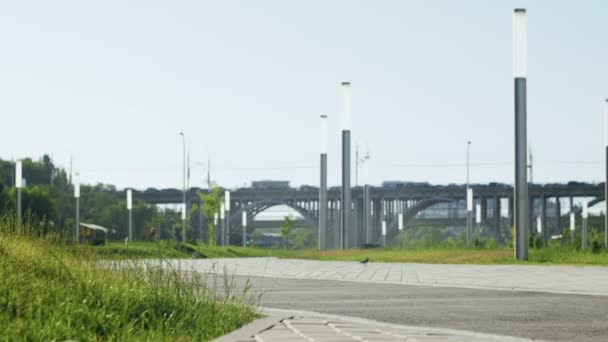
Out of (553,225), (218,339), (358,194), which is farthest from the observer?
(553,225)

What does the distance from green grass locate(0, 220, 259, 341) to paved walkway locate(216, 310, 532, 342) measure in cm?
33

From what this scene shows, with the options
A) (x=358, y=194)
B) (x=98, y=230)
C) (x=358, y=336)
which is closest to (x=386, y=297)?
(x=358, y=336)

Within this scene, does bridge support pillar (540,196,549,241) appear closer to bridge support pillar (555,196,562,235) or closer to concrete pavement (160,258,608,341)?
bridge support pillar (555,196,562,235)

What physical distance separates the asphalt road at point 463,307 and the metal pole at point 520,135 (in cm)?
659

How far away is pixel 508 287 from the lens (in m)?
13.2

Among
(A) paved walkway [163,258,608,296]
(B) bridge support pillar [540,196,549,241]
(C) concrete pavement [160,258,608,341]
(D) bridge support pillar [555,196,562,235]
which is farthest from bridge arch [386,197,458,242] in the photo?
(C) concrete pavement [160,258,608,341]

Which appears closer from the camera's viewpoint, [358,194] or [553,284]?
[553,284]

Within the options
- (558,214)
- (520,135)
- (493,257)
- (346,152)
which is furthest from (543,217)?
(520,135)

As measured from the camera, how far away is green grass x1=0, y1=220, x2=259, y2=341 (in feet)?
20.5

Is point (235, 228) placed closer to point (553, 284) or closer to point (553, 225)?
point (553, 225)

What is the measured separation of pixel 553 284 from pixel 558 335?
20.6 feet

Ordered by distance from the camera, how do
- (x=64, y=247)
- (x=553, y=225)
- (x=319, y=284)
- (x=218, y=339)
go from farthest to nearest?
(x=553, y=225), (x=319, y=284), (x=64, y=247), (x=218, y=339)

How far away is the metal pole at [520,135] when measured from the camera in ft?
65.0

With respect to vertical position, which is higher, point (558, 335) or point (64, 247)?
point (64, 247)
